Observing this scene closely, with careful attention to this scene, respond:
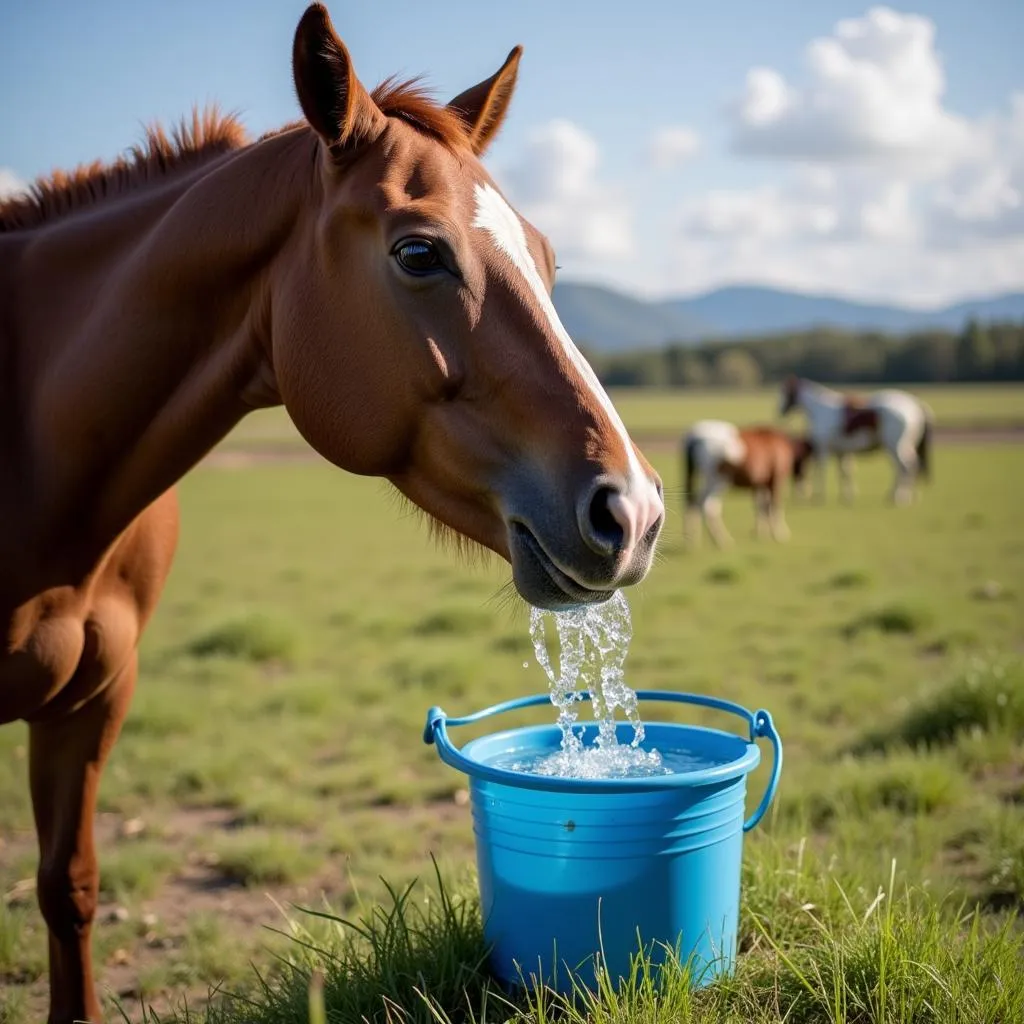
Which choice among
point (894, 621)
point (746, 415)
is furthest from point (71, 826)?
point (746, 415)

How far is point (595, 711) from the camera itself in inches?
103

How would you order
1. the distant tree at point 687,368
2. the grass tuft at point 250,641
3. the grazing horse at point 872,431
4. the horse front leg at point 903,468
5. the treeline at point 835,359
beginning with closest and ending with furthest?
the grass tuft at point 250,641 < the horse front leg at point 903,468 < the grazing horse at point 872,431 < the treeline at point 835,359 < the distant tree at point 687,368

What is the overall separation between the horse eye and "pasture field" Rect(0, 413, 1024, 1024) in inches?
26.2

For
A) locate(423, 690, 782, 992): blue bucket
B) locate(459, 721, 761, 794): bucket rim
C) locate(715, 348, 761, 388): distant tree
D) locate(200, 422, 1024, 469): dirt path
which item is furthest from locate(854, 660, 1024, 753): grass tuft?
locate(715, 348, 761, 388): distant tree

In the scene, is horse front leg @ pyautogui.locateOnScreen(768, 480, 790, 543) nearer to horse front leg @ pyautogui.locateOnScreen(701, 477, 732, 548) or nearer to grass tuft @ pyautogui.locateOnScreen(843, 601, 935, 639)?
horse front leg @ pyautogui.locateOnScreen(701, 477, 732, 548)

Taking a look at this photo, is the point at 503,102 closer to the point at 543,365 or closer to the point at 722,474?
the point at 543,365

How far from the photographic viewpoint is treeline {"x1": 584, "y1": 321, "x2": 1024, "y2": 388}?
60000 millimetres

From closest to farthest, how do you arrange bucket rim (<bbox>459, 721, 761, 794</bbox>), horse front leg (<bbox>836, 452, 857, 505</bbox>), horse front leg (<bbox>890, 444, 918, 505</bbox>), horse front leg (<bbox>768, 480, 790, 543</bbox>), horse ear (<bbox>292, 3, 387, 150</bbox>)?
horse ear (<bbox>292, 3, 387, 150</bbox>)
bucket rim (<bbox>459, 721, 761, 794</bbox>)
horse front leg (<bbox>768, 480, 790, 543</bbox>)
horse front leg (<bbox>890, 444, 918, 505</bbox>)
horse front leg (<bbox>836, 452, 857, 505</bbox>)

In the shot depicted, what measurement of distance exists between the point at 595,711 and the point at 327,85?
168 cm

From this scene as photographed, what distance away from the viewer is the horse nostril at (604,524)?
1.93 m

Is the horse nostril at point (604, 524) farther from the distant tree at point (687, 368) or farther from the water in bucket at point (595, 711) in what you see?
the distant tree at point (687, 368)

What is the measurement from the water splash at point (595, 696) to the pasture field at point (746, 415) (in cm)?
3688

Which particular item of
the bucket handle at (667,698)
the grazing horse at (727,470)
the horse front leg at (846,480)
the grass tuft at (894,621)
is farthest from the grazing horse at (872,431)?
the bucket handle at (667,698)

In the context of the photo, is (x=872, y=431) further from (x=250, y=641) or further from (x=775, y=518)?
(x=250, y=641)
